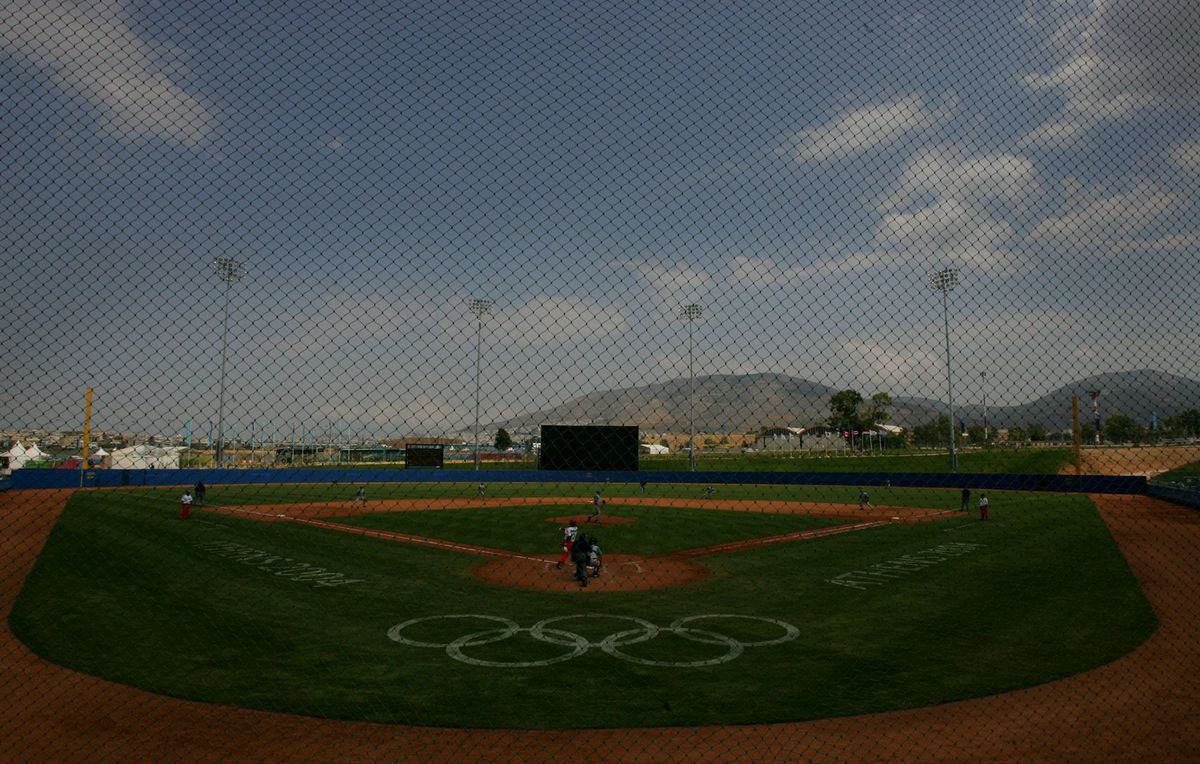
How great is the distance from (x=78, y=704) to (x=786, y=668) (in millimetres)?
11918

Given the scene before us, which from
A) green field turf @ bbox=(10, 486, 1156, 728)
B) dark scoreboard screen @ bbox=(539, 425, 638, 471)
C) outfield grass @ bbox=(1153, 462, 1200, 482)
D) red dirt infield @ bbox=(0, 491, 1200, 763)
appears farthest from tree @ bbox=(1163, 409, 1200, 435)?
dark scoreboard screen @ bbox=(539, 425, 638, 471)

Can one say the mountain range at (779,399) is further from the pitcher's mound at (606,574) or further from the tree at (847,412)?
the tree at (847,412)

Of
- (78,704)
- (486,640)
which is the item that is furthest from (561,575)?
(78,704)

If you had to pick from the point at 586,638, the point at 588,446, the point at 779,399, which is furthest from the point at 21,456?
the point at 779,399

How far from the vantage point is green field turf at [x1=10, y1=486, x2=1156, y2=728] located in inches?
422

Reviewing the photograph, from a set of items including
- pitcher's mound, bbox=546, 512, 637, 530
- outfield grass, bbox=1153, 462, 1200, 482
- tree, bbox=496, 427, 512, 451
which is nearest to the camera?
tree, bbox=496, 427, 512, 451

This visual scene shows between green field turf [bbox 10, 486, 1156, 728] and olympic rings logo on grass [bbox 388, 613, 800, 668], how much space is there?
0.17 meters

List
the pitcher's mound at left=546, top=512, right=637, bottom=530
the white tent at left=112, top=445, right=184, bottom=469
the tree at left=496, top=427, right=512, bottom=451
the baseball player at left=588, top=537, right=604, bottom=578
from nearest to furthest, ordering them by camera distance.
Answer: the tree at left=496, top=427, right=512, bottom=451, the baseball player at left=588, top=537, right=604, bottom=578, the pitcher's mound at left=546, top=512, right=637, bottom=530, the white tent at left=112, top=445, right=184, bottom=469

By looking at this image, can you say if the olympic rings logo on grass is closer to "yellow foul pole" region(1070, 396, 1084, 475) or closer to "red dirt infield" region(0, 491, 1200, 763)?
"red dirt infield" region(0, 491, 1200, 763)

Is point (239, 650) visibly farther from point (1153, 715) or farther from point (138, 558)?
point (1153, 715)

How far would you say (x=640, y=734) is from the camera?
9.57 m

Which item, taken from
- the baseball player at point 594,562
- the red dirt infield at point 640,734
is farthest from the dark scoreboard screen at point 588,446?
the red dirt infield at point 640,734

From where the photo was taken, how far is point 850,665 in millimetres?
12242

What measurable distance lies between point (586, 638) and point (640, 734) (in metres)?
4.43
